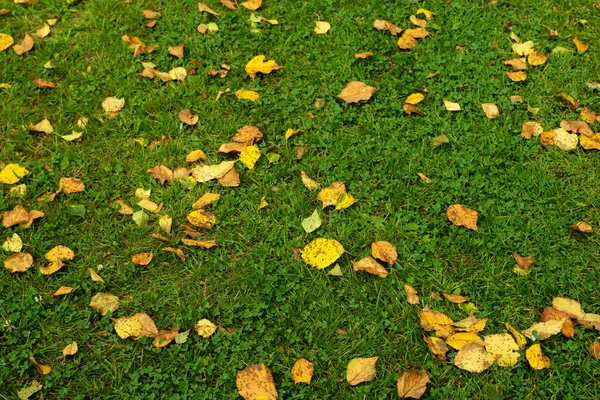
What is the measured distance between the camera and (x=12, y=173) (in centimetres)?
319

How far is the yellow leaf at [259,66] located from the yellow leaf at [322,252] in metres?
1.29

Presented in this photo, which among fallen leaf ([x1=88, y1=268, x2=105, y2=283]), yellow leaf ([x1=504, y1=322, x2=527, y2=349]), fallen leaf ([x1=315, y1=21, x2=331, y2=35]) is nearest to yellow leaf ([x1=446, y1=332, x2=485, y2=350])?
yellow leaf ([x1=504, y1=322, x2=527, y2=349])

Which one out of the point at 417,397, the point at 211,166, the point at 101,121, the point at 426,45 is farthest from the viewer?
the point at 426,45

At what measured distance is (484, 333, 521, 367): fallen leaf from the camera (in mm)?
2570

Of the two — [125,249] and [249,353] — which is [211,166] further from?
[249,353]

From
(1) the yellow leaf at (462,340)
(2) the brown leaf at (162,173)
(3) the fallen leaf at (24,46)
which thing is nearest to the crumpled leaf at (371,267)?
(1) the yellow leaf at (462,340)

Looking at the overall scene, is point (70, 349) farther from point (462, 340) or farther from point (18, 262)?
point (462, 340)

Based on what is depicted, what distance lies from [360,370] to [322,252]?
2.00 ft

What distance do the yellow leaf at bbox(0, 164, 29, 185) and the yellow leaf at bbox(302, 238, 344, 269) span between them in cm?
159

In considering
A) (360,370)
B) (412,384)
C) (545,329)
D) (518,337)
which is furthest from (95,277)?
(545,329)

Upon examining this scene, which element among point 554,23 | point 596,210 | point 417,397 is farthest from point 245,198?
point 554,23

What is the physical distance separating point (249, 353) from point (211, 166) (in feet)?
3.63

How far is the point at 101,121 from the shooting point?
137 inches

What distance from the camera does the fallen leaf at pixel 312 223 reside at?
3002 millimetres
